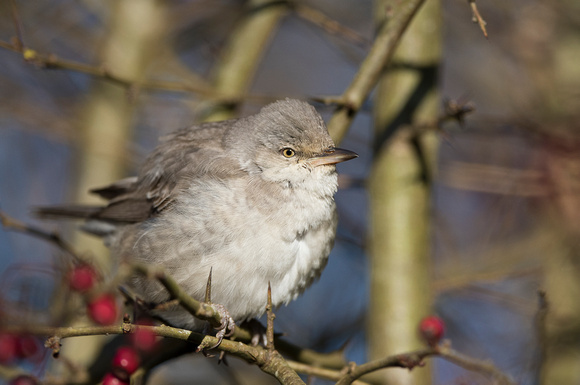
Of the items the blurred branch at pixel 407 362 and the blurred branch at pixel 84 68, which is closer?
the blurred branch at pixel 407 362

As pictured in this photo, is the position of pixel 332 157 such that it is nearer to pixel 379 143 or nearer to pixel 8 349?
pixel 379 143

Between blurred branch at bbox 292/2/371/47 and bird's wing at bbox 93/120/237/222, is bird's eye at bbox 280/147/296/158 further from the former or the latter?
blurred branch at bbox 292/2/371/47

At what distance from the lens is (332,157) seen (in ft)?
12.8

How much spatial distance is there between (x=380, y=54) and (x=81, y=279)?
7.37 feet

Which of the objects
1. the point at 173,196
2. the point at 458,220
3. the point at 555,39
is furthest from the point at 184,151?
the point at 458,220

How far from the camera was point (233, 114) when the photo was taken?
209 inches

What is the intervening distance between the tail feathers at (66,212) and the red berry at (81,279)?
104cm

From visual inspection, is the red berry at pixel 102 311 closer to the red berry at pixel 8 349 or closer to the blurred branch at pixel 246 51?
the red berry at pixel 8 349

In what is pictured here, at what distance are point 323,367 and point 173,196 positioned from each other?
4.77 feet

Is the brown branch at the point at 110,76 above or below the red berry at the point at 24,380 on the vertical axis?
above

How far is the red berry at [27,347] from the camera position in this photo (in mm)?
3730

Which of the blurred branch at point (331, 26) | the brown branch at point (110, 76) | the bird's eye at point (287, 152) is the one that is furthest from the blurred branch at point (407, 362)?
the blurred branch at point (331, 26)

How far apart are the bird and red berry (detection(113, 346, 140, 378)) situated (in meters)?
0.32

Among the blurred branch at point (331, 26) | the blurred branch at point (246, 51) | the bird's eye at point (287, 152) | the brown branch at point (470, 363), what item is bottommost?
the brown branch at point (470, 363)
